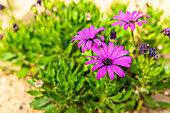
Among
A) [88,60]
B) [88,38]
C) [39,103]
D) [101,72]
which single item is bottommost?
[39,103]

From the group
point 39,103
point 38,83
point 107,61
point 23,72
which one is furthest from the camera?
point 23,72

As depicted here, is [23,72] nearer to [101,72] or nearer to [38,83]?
[38,83]

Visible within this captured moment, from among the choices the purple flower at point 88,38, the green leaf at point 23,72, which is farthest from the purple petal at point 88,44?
the green leaf at point 23,72

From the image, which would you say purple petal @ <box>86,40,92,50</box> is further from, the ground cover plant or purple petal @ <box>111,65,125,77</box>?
purple petal @ <box>111,65,125,77</box>

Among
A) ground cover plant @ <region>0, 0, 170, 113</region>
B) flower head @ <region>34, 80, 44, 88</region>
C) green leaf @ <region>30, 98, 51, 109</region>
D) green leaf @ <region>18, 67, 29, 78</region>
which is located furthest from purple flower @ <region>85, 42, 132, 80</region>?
green leaf @ <region>18, 67, 29, 78</region>

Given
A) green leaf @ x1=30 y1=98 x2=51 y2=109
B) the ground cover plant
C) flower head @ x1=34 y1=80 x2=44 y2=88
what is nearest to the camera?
the ground cover plant

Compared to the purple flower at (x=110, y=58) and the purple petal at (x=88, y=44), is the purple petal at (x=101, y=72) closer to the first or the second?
the purple flower at (x=110, y=58)

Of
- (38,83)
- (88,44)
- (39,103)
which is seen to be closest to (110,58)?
(88,44)

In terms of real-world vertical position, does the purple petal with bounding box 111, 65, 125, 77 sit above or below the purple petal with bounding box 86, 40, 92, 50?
below

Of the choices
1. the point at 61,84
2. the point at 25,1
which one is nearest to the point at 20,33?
the point at 61,84
